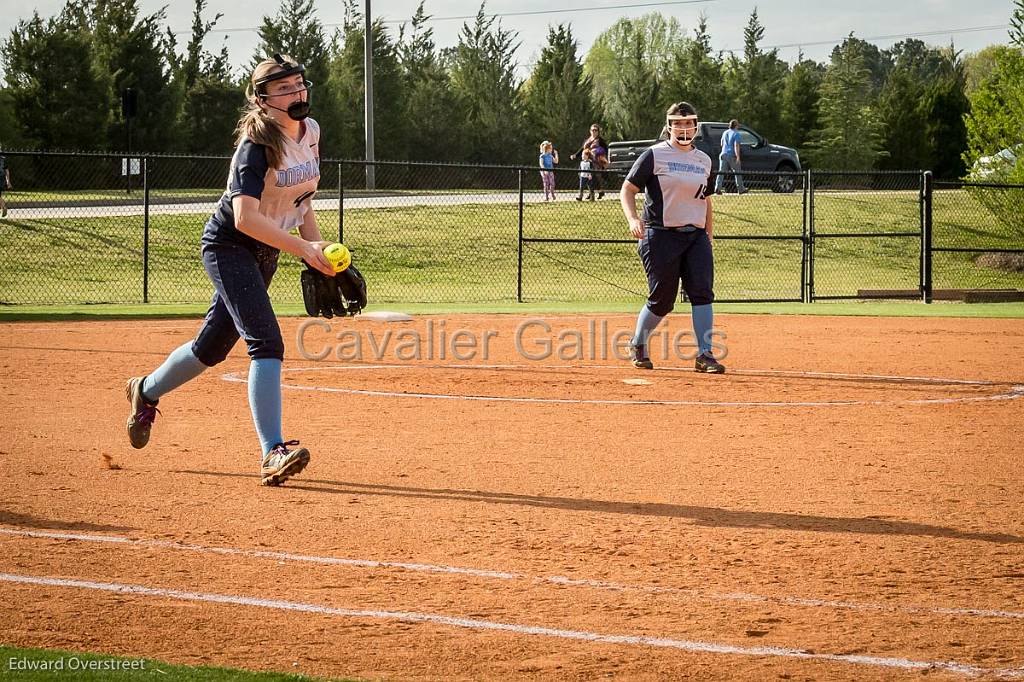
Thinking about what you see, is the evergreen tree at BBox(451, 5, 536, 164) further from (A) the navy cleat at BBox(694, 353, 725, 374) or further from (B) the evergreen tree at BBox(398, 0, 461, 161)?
(A) the navy cleat at BBox(694, 353, 725, 374)

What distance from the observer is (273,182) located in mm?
6711

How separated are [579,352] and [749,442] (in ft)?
18.0

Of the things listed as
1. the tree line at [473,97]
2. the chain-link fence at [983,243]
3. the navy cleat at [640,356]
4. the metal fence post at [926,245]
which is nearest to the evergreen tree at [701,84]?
the tree line at [473,97]

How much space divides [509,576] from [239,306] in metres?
2.45

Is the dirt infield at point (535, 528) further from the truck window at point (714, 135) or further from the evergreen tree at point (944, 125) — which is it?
the evergreen tree at point (944, 125)

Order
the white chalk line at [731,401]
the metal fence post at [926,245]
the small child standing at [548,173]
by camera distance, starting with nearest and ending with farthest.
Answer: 1. the white chalk line at [731,401]
2. the metal fence post at [926,245]
3. the small child standing at [548,173]

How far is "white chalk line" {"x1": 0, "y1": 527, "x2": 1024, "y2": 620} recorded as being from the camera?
15.3 feet

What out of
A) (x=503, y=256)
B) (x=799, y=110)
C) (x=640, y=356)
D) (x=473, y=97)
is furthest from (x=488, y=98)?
(x=640, y=356)

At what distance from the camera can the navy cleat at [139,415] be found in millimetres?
7312

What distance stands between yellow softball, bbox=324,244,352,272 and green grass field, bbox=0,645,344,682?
9.48 feet

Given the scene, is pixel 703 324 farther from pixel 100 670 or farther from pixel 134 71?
pixel 134 71

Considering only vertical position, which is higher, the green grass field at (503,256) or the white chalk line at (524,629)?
the green grass field at (503,256)

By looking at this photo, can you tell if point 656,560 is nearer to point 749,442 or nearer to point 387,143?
point 749,442

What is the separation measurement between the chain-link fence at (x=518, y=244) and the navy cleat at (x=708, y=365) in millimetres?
10443
